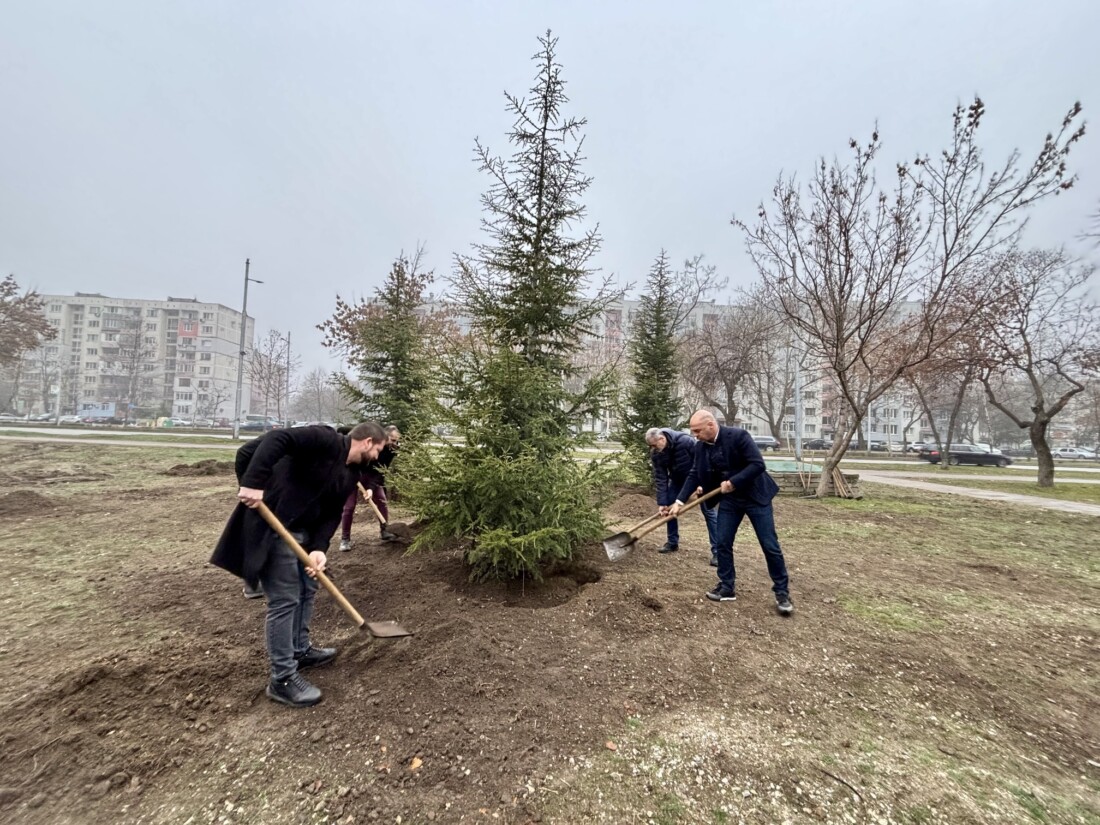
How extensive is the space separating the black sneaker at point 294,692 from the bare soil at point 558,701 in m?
0.08

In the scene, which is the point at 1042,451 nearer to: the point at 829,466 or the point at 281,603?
the point at 829,466

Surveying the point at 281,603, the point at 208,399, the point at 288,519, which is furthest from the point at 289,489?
the point at 208,399

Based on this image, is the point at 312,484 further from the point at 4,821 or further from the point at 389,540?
the point at 389,540

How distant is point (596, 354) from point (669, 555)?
2101cm

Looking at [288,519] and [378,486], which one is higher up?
[288,519]

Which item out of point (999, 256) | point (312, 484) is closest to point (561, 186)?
point (312, 484)

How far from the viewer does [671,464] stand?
676cm

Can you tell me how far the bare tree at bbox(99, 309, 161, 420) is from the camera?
52000 mm

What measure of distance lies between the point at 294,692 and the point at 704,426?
3.85 m

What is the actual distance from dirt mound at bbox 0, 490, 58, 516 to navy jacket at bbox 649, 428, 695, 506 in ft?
33.2

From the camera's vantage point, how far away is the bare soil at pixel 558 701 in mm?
2119

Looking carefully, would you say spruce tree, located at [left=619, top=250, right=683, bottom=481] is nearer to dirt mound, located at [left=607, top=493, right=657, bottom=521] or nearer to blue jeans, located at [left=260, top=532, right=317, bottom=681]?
dirt mound, located at [left=607, top=493, right=657, bottom=521]

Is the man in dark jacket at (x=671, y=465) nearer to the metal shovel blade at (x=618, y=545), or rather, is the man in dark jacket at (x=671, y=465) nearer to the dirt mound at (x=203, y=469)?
the metal shovel blade at (x=618, y=545)

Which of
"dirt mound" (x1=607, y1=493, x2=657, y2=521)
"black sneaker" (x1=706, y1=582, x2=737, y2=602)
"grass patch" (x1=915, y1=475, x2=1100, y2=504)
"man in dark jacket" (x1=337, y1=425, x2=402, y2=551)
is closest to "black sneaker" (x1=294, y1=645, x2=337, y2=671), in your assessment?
"man in dark jacket" (x1=337, y1=425, x2=402, y2=551)
